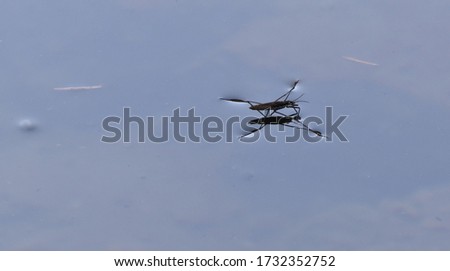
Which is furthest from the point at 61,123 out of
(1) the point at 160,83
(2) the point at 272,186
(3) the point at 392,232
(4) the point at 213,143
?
(3) the point at 392,232

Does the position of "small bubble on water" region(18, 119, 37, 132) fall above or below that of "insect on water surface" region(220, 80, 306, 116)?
below

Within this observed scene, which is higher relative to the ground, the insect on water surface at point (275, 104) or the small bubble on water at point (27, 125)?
the insect on water surface at point (275, 104)

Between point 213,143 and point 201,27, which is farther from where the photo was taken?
point 201,27

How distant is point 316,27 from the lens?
3.15 metres

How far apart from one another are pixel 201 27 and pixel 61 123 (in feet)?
2.64

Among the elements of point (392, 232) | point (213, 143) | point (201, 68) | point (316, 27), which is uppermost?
point (316, 27)

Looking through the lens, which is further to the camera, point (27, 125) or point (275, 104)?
point (275, 104)

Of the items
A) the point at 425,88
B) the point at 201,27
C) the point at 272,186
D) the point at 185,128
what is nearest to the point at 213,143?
the point at 185,128

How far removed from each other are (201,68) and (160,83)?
0.20m

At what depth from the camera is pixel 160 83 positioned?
296cm

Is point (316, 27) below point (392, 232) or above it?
above

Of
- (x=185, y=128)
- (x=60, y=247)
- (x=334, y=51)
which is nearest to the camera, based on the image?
(x=60, y=247)

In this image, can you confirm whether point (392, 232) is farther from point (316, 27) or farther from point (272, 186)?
point (316, 27)

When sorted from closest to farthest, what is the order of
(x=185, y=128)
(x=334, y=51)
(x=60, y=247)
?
(x=60, y=247)
(x=185, y=128)
(x=334, y=51)
